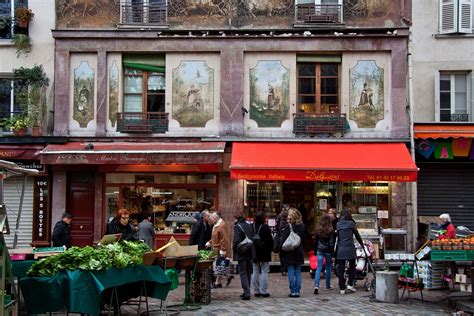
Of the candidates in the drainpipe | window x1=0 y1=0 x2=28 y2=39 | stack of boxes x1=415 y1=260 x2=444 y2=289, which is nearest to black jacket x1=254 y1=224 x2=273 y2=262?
stack of boxes x1=415 y1=260 x2=444 y2=289

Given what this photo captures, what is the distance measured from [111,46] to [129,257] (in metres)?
10.4

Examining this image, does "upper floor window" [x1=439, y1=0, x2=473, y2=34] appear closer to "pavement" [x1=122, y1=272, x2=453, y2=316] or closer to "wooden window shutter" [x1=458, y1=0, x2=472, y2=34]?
"wooden window shutter" [x1=458, y1=0, x2=472, y2=34]

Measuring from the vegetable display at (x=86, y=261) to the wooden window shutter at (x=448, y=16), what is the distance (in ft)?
41.3

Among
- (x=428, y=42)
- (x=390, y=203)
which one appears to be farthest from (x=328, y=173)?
(x=428, y=42)

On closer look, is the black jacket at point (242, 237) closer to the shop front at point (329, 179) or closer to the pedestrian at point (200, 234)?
the pedestrian at point (200, 234)

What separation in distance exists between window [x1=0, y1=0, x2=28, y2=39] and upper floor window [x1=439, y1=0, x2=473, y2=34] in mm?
11746

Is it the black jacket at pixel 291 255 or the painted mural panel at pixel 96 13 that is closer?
the black jacket at pixel 291 255

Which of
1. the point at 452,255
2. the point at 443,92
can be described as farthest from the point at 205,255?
the point at 443,92

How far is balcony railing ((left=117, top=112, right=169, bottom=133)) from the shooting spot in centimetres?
1903

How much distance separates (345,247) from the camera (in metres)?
13.7

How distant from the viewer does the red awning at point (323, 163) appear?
17.2 metres

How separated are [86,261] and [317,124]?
10.5 meters

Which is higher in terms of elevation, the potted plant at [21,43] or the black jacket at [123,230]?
the potted plant at [21,43]

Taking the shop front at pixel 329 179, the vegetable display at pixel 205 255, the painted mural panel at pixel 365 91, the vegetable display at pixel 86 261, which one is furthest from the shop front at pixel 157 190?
the vegetable display at pixel 86 261
